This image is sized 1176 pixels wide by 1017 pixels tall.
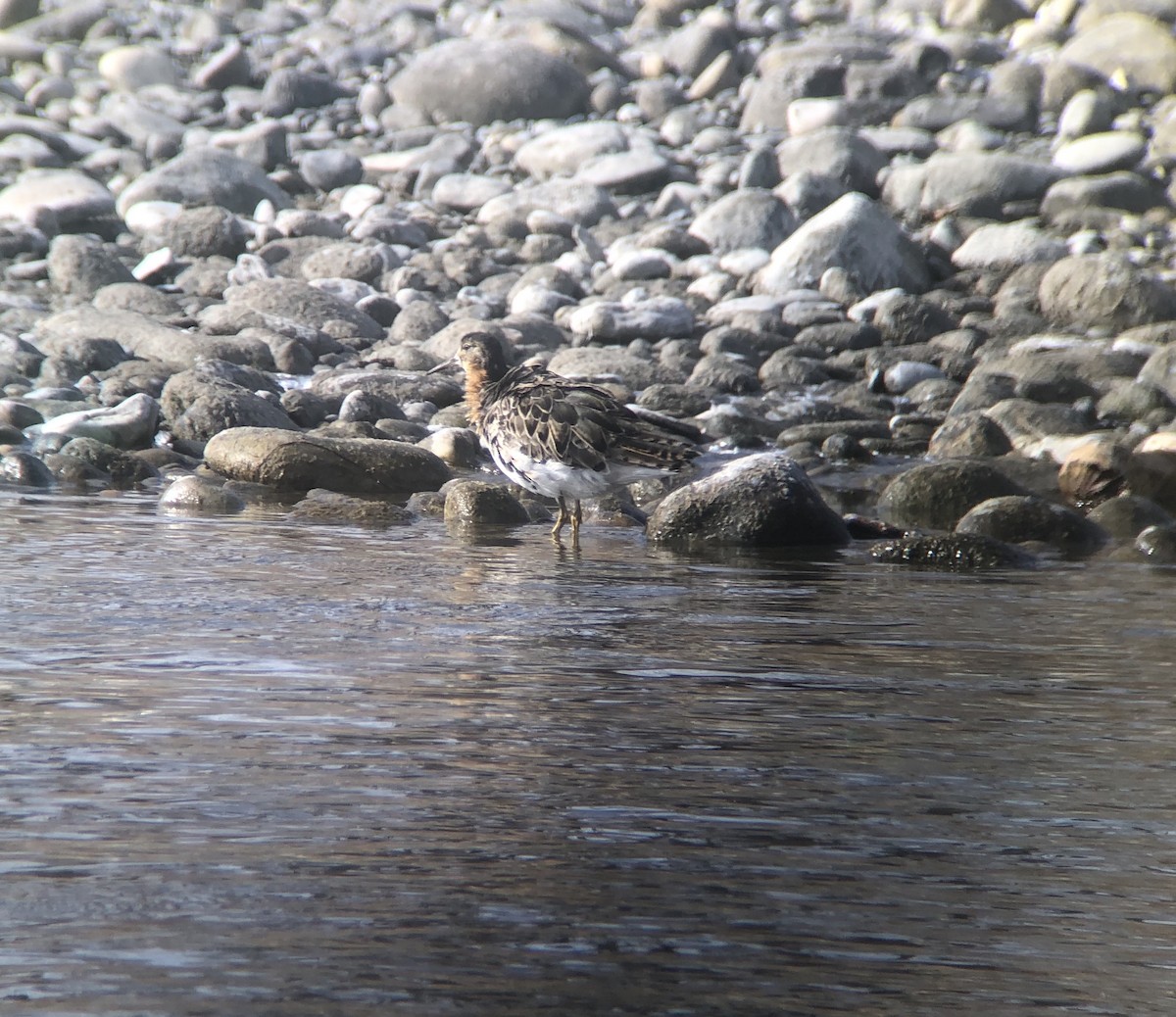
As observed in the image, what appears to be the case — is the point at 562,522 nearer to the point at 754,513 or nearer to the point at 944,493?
the point at 754,513

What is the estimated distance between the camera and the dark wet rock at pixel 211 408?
516 inches

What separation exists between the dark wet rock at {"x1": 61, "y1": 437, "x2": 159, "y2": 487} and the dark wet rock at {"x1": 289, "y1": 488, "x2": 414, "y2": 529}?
2.33 metres

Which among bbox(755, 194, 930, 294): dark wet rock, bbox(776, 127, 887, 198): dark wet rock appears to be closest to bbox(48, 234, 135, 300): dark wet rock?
bbox(755, 194, 930, 294): dark wet rock

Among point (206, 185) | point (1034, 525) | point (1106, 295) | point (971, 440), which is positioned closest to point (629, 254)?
point (1106, 295)

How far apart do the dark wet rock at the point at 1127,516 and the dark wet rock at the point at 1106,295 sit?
22.6 ft

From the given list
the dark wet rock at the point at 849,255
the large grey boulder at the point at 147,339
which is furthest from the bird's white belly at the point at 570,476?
the dark wet rock at the point at 849,255

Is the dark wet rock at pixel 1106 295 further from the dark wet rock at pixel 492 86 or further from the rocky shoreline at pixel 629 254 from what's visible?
the dark wet rock at pixel 492 86

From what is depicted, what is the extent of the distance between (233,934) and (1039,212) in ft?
64.7

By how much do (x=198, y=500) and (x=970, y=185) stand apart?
13905 millimetres

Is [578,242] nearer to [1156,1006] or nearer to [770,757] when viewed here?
[770,757]

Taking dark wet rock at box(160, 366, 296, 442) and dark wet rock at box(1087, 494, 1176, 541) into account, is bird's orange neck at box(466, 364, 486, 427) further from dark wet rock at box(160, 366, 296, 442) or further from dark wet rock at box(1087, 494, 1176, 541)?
dark wet rock at box(1087, 494, 1176, 541)

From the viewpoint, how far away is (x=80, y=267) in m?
18.4

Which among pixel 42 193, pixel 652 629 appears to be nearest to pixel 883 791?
pixel 652 629

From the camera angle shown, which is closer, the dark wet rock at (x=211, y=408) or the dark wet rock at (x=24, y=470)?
the dark wet rock at (x=24, y=470)
